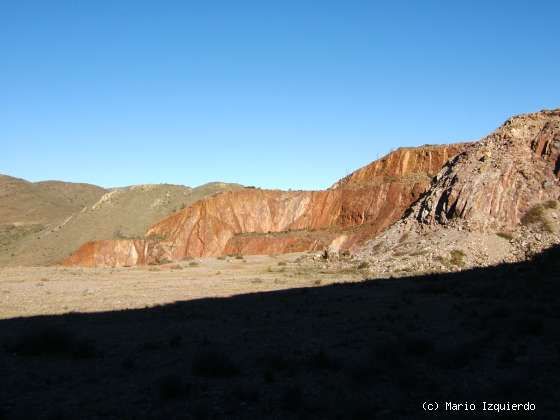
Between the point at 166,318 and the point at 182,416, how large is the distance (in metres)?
9.27

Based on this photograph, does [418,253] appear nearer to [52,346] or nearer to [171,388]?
[52,346]

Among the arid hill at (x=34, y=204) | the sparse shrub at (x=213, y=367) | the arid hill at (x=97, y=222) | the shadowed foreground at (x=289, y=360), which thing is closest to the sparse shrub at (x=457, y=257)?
the shadowed foreground at (x=289, y=360)

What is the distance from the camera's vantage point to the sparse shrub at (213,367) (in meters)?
9.42

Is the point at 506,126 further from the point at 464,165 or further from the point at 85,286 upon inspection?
the point at 85,286

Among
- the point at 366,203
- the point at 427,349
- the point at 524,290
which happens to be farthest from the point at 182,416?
the point at 366,203

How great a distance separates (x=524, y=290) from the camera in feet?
62.0

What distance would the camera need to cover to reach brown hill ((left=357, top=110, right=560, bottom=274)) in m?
29.0

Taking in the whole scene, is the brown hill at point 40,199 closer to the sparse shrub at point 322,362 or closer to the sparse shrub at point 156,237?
the sparse shrub at point 156,237

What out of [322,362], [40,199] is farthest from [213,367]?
[40,199]

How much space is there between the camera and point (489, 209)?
32.2m

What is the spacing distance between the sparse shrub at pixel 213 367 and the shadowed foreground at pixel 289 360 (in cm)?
2

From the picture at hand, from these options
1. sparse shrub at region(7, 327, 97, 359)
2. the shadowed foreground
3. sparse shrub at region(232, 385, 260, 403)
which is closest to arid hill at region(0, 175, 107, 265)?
the shadowed foreground

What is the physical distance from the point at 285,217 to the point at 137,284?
31139 millimetres

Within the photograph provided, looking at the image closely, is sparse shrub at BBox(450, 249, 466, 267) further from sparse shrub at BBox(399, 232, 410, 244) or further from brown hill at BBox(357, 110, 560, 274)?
sparse shrub at BBox(399, 232, 410, 244)
